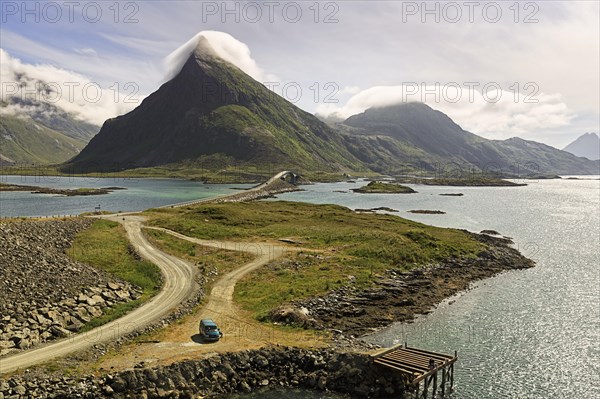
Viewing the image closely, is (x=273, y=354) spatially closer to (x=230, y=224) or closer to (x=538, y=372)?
(x=538, y=372)

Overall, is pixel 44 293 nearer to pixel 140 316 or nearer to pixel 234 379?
pixel 140 316

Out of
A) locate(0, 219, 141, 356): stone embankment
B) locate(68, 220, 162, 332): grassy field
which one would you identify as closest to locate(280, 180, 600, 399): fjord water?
locate(68, 220, 162, 332): grassy field

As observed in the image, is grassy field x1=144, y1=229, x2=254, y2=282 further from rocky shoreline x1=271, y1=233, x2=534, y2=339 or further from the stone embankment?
rocky shoreline x1=271, y1=233, x2=534, y2=339

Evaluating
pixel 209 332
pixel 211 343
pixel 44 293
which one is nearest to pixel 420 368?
pixel 211 343

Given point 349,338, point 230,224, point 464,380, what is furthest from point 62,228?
point 464,380

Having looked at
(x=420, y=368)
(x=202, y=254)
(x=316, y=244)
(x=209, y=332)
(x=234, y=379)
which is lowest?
(x=234, y=379)
